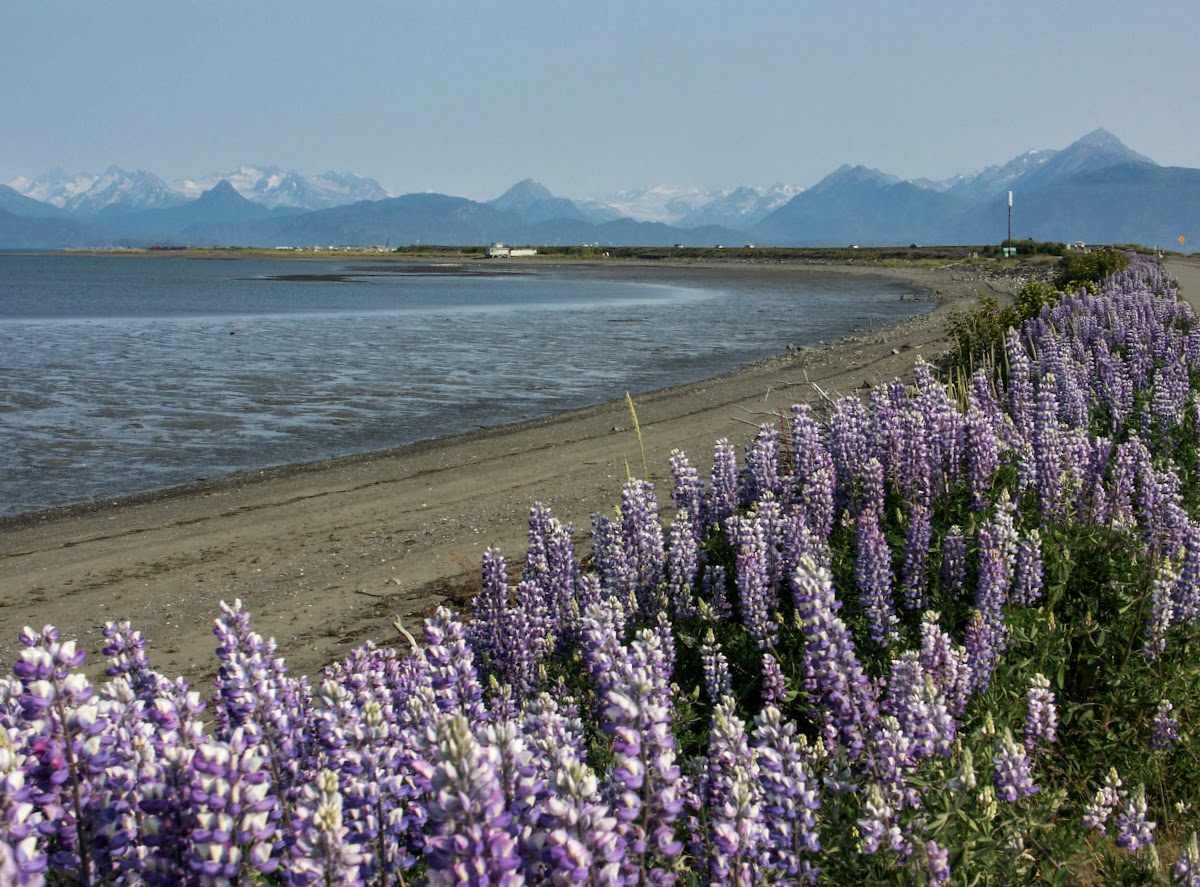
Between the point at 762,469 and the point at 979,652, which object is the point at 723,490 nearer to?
the point at 762,469

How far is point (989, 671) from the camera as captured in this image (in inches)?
183

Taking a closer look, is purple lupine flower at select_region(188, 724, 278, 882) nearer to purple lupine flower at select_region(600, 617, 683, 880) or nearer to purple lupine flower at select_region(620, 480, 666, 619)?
purple lupine flower at select_region(600, 617, 683, 880)

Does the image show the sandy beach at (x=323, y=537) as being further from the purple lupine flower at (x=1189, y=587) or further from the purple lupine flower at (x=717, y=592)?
the purple lupine flower at (x=1189, y=587)

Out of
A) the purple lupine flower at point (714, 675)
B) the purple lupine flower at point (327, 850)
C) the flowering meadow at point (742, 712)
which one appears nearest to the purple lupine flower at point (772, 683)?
the flowering meadow at point (742, 712)

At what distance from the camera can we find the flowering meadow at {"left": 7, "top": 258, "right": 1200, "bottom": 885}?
226cm

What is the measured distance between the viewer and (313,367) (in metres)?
30.8

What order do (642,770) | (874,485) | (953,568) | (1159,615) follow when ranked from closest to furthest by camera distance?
(642,770)
(1159,615)
(953,568)
(874,485)

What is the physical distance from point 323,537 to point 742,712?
842 centimetres

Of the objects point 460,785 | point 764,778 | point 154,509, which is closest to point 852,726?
point 764,778

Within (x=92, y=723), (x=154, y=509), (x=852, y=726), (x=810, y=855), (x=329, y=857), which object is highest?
(x=92, y=723)

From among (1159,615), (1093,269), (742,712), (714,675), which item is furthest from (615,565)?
(1093,269)

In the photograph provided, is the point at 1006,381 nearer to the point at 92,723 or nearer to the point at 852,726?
the point at 852,726

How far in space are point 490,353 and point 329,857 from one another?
32.6 metres

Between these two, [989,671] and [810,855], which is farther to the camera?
[989,671]
